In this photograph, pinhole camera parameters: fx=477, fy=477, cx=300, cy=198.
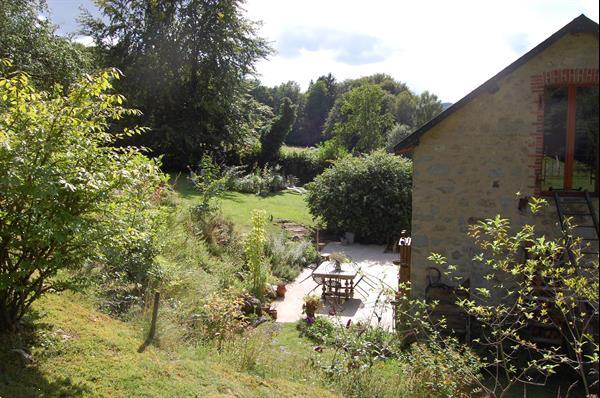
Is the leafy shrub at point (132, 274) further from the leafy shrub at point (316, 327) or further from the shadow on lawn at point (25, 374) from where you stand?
the leafy shrub at point (316, 327)

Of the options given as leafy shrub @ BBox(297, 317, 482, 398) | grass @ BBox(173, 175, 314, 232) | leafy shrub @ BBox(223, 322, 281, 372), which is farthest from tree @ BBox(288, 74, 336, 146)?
leafy shrub @ BBox(297, 317, 482, 398)

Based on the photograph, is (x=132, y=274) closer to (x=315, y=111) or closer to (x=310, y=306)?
(x=310, y=306)

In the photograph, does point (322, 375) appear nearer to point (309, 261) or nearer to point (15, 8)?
point (309, 261)

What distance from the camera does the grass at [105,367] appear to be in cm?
432

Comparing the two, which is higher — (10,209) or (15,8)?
(15,8)

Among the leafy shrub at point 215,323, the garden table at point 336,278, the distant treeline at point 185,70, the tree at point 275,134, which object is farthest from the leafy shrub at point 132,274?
the tree at point 275,134

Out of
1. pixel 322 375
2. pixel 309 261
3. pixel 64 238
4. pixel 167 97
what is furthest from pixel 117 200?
pixel 167 97

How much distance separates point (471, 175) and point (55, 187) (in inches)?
255

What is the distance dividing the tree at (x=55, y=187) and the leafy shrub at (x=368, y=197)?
1148cm

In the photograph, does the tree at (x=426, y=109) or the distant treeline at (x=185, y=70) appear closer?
the distant treeline at (x=185, y=70)

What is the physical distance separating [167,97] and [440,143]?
57.8 ft

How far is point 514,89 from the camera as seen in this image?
7238 mm

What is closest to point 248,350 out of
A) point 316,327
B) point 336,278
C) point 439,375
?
point 439,375

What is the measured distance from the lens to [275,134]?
2741 cm
